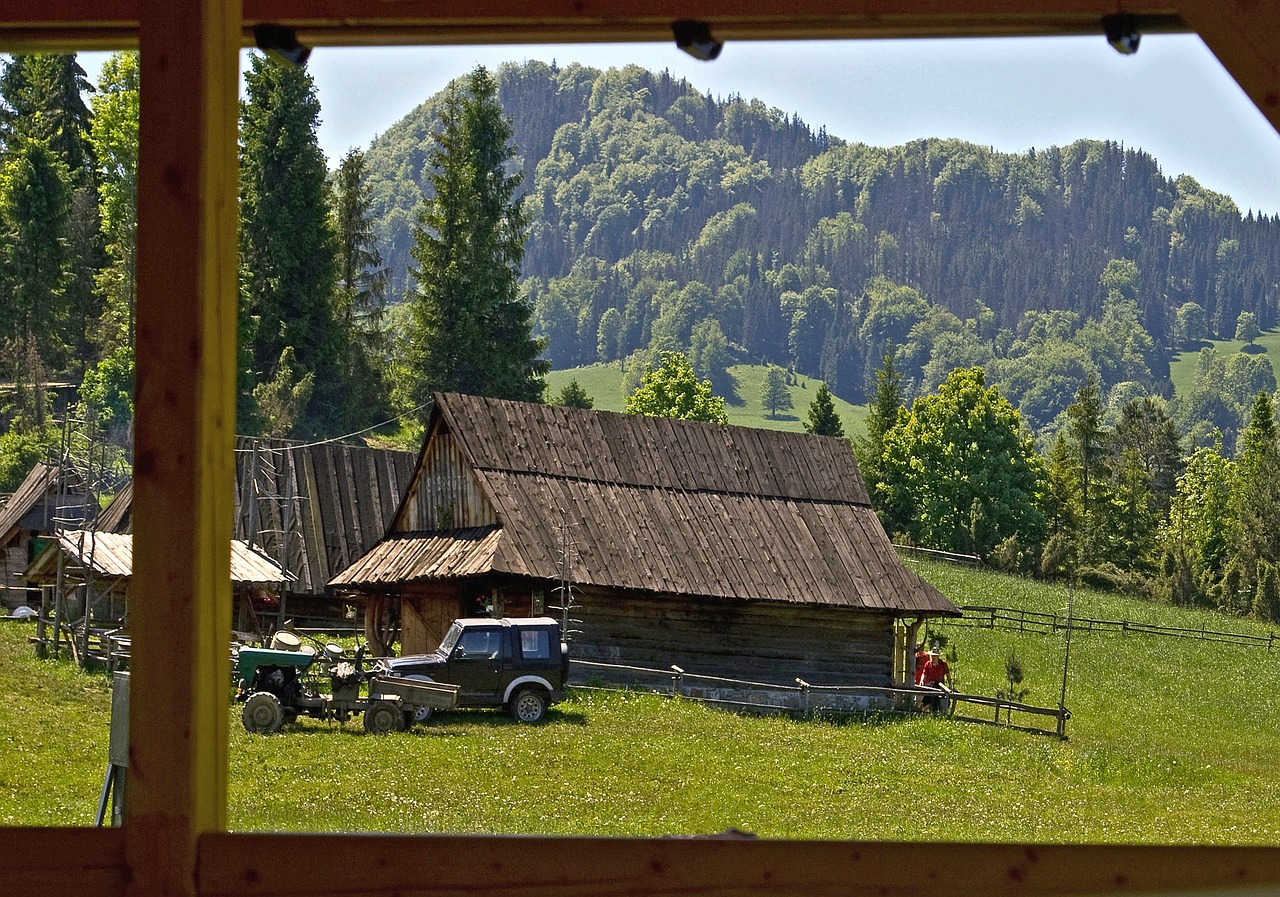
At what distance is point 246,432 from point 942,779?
46.7 meters

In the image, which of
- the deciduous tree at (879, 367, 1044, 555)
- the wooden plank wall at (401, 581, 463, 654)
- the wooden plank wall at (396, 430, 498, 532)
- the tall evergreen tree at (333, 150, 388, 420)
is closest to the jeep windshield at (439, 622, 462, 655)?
the wooden plank wall at (401, 581, 463, 654)

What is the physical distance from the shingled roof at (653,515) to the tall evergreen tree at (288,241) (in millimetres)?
36867

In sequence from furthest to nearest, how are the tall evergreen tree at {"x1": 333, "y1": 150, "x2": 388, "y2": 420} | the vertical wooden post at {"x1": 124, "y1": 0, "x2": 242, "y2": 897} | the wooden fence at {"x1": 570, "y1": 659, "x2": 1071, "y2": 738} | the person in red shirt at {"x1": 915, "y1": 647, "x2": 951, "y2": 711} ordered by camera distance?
the tall evergreen tree at {"x1": 333, "y1": 150, "x2": 388, "y2": 420} < the person in red shirt at {"x1": 915, "y1": 647, "x2": 951, "y2": 711} < the wooden fence at {"x1": 570, "y1": 659, "x2": 1071, "y2": 738} < the vertical wooden post at {"x1": 124, "y1": 0, "x2": 242, "y2": 897}

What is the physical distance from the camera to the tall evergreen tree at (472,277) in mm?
68062

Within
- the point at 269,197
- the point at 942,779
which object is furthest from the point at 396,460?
the point at 269,197

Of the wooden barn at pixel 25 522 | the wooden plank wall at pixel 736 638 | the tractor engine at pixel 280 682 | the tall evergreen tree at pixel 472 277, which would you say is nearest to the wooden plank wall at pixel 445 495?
the wooden plank wall at pixel 736 638

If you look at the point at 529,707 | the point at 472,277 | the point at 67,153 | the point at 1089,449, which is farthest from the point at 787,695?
the point at 1089,449

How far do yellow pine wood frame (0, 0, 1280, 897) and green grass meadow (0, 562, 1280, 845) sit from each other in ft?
26.6

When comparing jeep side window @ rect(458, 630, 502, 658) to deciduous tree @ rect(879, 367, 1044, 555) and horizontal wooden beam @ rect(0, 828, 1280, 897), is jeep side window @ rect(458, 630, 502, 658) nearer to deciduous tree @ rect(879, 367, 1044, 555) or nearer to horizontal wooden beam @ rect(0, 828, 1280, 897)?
horizontal wooden beam @ rect(0, 828, 1280, 897)

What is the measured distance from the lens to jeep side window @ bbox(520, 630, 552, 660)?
2252cm

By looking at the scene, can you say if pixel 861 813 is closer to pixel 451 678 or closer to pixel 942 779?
pixel 942 779

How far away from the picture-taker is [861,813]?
16.7 m

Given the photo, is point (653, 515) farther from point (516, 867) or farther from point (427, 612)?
point (516, 867)

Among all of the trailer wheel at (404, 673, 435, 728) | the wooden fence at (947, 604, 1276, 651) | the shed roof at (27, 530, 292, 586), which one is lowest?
the wooden fence at (947, 604, 1276, 651)
